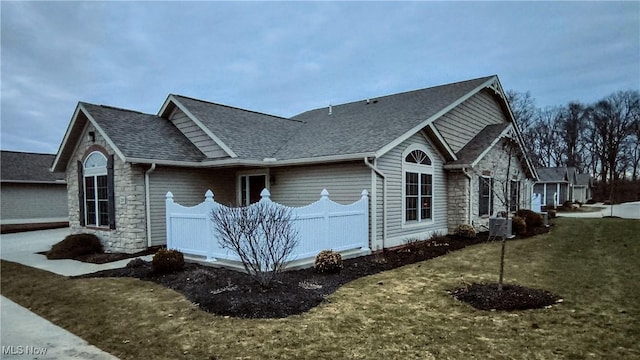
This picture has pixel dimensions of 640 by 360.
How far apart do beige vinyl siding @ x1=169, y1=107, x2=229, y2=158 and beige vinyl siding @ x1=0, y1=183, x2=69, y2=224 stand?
14.3 m

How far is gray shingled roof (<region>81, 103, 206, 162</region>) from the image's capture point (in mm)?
10977

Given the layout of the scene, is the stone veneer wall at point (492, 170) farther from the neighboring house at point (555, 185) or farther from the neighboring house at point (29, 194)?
the neighboring house at point (555, 185)

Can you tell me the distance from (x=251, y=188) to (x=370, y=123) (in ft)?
16.2

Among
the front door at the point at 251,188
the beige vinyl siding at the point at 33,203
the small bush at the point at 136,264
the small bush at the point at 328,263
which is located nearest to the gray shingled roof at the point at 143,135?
the front door at the point at 251,188

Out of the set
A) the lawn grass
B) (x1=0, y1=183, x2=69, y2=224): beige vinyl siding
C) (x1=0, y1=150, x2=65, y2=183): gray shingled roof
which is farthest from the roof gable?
(x1=0, y1=183, x2=69, y2=224): beige vinyl siding

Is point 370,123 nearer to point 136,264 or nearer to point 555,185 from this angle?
point 136,264

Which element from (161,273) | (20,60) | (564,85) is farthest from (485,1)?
(564,85)

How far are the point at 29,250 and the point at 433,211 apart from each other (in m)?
14.5

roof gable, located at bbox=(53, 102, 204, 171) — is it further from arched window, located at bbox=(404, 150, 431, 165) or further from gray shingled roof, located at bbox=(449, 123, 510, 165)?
gray shingled roof, located at bbox=(449, 123, 510, 165)

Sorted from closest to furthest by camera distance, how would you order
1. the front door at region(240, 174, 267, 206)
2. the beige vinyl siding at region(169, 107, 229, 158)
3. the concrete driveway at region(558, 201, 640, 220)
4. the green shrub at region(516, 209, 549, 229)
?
the beige vinyl siding at region(169, 107, 229, 158), the front door at region(240, 174, 267, 206), the green shrub at region(516, 209, 549, 229), the concrete driveway at region(558, 201, 640, 220)

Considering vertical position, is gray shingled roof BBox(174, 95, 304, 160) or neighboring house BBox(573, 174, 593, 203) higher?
gray shingled roof BBox(174, 95, 304, 160)

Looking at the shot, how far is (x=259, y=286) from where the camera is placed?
6.40 m

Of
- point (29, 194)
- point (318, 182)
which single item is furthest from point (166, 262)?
point (29, 194)

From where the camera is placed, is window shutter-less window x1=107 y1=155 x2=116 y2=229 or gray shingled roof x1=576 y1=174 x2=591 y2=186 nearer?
window shutter-less window x1=107 y1=155 x2=116 y2=229
